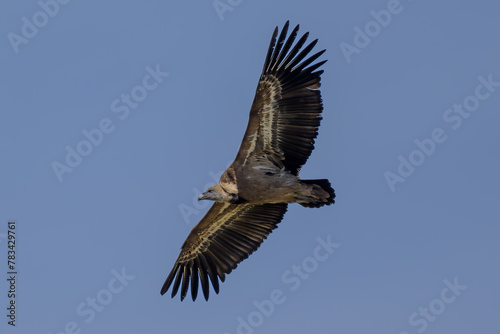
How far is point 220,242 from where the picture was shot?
2027 cm

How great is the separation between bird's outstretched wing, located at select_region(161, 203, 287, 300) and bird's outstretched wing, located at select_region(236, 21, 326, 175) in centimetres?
197

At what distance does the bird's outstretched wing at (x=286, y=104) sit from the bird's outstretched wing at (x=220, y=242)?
6.46 ft

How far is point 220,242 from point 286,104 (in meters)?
3.71

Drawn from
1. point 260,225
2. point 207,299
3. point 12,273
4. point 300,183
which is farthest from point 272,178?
point 12,273

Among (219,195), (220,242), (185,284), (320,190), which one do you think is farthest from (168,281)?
(320,190)

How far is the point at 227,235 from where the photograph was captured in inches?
798

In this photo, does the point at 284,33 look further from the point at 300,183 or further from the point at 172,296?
the point at 172,296

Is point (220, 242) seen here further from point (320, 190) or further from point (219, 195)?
point (320, 190)

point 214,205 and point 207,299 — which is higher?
point 214,205

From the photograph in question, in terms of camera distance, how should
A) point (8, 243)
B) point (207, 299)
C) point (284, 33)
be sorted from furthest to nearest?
point (8, 243) → point (207, 299) → point (284, 33)

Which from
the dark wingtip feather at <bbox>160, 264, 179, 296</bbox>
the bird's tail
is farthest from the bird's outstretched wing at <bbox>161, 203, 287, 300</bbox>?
the bird's tail

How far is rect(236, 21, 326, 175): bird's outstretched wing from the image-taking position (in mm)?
18094

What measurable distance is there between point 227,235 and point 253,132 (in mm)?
2829

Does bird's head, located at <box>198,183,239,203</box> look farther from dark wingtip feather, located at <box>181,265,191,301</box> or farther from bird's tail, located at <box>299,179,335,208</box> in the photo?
dark wingtip feather, located at <box>181,265,191,301</box>
